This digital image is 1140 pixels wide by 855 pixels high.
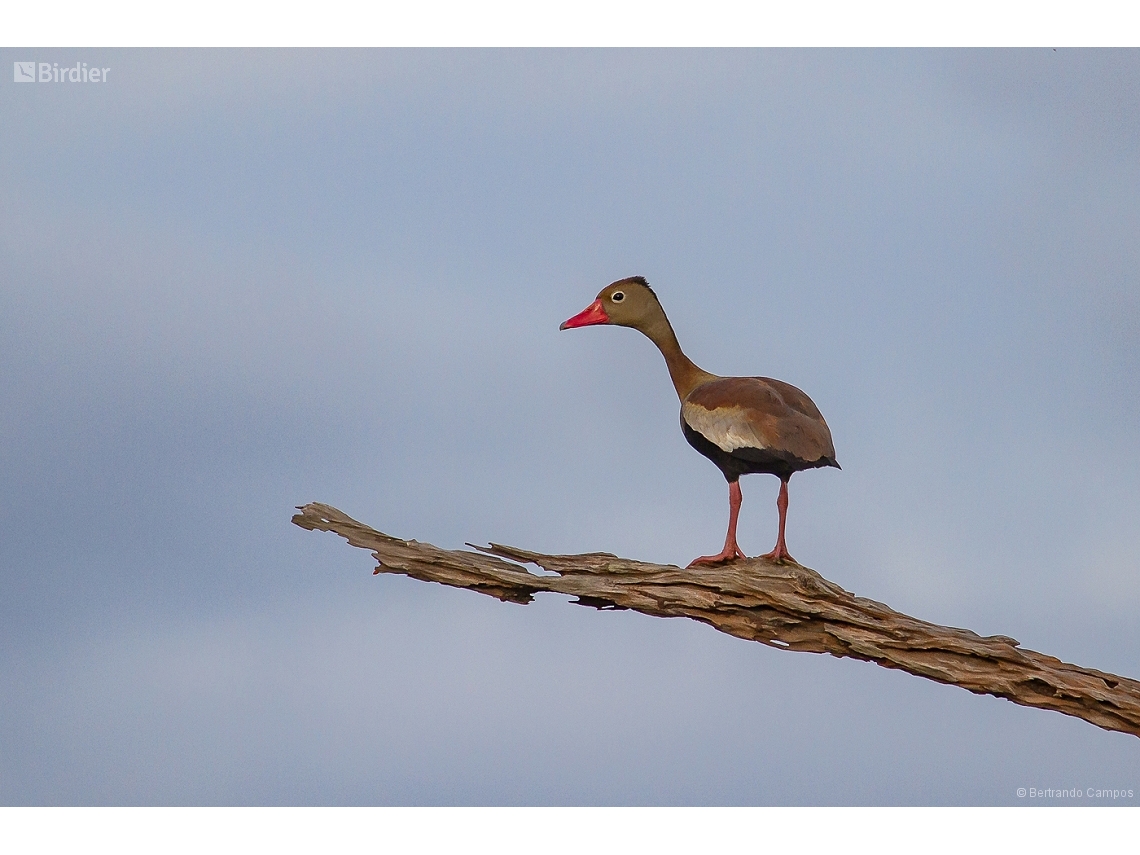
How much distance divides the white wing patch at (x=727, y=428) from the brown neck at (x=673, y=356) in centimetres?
21

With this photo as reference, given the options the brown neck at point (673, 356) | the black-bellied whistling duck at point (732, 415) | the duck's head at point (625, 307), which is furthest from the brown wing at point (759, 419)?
the duck's head at point (625, 307)

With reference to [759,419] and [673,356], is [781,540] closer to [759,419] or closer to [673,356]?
[759,419]

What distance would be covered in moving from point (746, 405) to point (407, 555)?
1135 millimetres

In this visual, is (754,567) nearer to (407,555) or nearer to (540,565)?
(540,565)

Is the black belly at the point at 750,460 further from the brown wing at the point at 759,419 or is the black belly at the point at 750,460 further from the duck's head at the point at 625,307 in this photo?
the duck's head at the point at 625,307

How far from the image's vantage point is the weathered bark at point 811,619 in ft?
13.1

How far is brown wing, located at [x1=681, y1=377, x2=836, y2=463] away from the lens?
4.04 metres

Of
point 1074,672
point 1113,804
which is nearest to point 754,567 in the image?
point 1074,672

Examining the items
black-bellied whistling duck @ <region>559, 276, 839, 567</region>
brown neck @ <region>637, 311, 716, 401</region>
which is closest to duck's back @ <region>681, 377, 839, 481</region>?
black-bellied whistling duck @ <region>559, 276, 839, 567</region>

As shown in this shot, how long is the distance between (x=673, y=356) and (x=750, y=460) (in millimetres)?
487

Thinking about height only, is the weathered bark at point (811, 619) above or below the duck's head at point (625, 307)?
below

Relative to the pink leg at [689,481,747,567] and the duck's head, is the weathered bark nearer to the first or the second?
the pink leg at [689,481,747,567]

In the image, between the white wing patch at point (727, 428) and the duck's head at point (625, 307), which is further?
the duck's head at point (625, 307)

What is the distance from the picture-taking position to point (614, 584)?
407 cm
